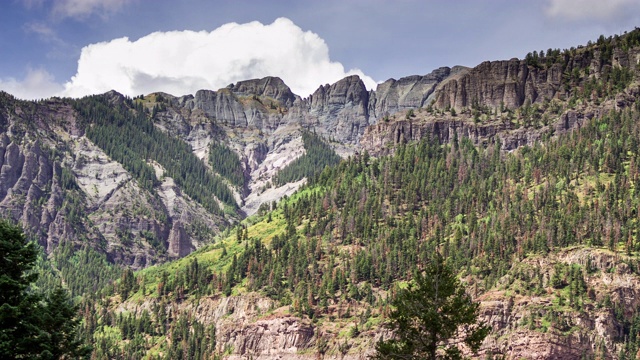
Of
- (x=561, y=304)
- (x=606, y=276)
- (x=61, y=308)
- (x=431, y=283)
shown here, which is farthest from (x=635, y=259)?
(x=61, y=308)

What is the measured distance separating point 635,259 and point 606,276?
9.06 m

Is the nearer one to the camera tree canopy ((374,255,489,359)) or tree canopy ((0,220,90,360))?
tree canopy ((0,220,90,360))

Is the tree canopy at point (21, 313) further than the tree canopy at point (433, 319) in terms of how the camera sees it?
No

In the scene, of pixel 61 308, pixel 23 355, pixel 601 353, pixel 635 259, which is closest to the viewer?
pixel 23 355

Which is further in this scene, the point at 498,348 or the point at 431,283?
the point at 498,348

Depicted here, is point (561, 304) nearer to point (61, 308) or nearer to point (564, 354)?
point (564, 354)

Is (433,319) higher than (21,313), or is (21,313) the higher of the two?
(21,313)

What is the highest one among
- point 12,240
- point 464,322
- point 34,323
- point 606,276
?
point 12,240

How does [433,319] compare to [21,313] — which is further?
[433,319]

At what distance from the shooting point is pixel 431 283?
59.5m

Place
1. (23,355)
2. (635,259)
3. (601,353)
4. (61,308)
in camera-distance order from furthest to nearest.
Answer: (635,259) < (601,353) < (61,308) < (23,355)

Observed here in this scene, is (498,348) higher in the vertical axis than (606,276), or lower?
lower

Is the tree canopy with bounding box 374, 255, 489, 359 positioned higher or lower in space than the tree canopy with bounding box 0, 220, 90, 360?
lower

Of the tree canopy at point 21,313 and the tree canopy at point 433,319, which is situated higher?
the tree canopy at point 21,313
